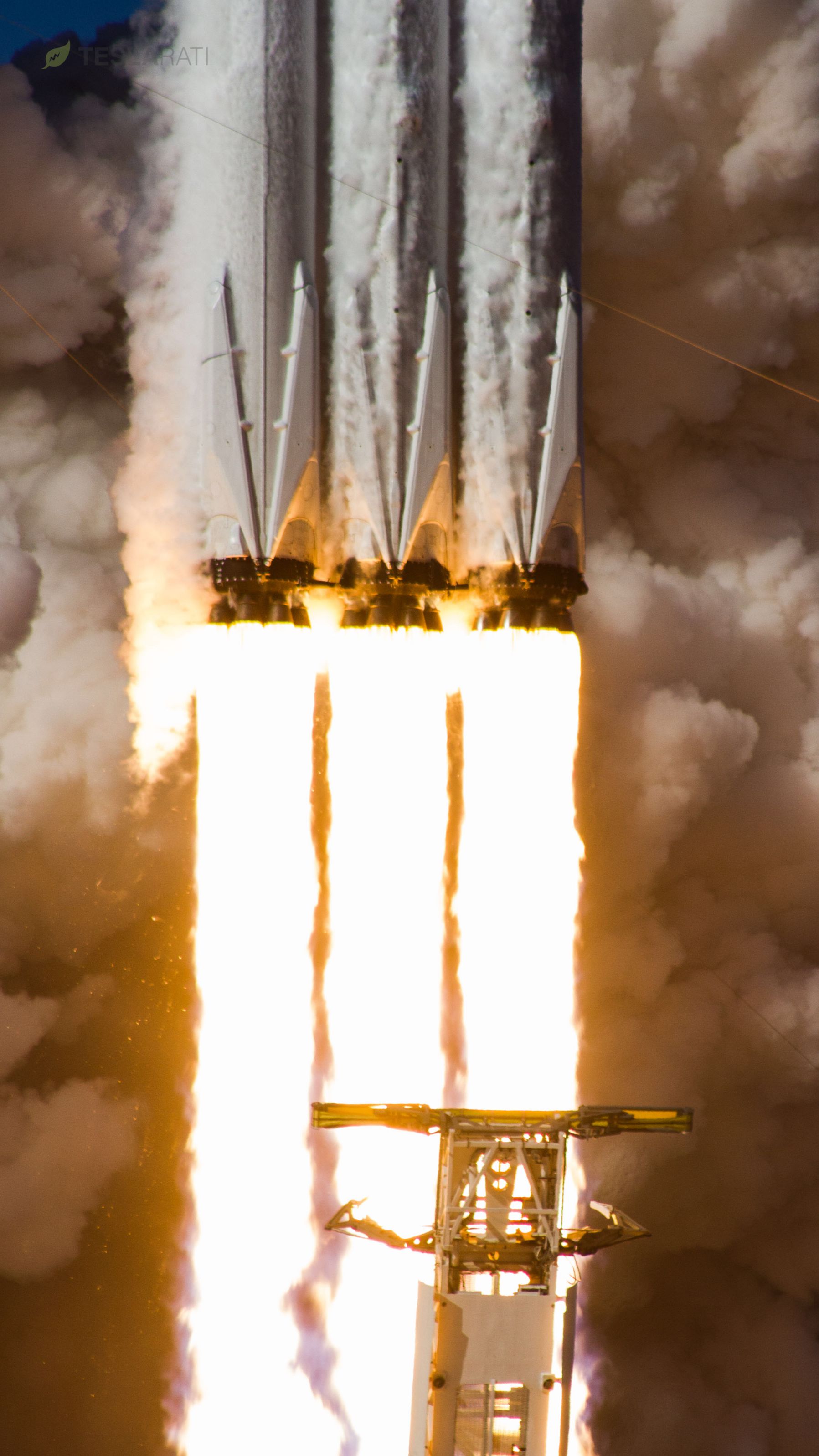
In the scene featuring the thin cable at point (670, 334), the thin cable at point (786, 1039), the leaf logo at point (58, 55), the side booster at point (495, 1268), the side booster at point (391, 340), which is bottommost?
the side booster at point (495, 1268)

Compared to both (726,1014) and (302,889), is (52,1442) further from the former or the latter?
(726,1014)

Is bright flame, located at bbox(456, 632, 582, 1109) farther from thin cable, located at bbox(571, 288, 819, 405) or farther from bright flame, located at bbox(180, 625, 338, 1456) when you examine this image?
thin cable, located at bbox(571, 288, 819, 405)

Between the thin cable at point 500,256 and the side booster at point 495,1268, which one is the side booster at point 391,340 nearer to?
the thin cable at point 500,256

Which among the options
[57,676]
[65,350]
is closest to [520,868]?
[57,676]

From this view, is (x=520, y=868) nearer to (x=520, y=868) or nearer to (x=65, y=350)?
(x=520, y=868)

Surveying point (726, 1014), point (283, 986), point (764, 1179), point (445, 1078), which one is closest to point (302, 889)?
point (283, 986)

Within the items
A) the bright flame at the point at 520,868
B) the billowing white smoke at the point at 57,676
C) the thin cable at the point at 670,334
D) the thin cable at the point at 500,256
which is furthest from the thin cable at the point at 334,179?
the thin cable at the point at 670,334
